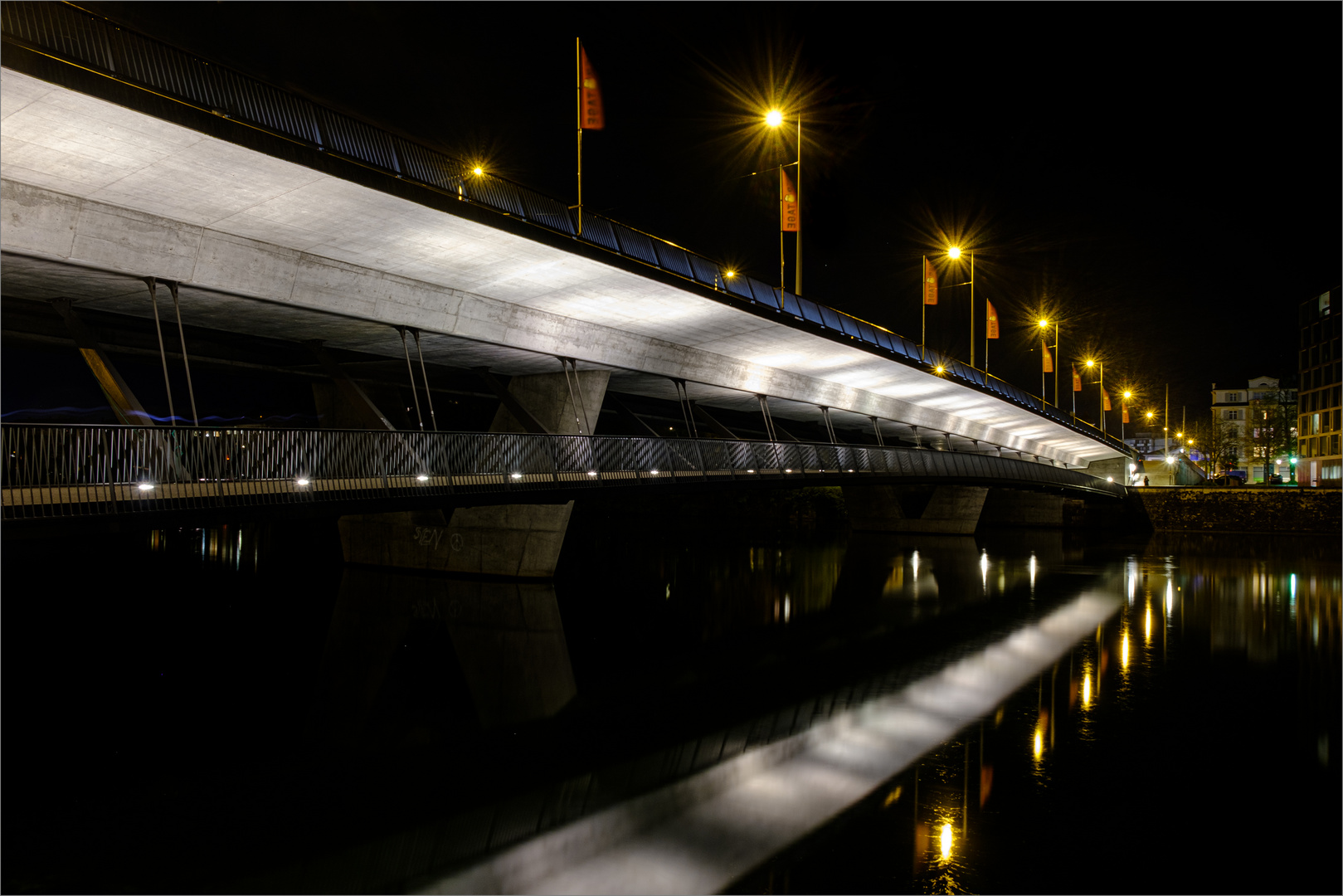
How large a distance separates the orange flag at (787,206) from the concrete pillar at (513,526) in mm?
8344

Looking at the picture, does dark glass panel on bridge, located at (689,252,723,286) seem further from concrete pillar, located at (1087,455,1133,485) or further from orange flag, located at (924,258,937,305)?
concrete pillar, located at (1087,455,1133,485)

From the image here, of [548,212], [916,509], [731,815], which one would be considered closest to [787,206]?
[548,212]

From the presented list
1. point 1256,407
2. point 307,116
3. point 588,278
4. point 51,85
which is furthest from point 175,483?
point 1256,407

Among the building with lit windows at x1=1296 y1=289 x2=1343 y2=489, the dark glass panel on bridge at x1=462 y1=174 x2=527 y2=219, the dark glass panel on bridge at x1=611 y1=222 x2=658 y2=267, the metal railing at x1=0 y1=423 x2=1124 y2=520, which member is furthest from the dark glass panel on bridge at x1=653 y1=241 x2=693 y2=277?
the building with lit windows at x1=1296 y1=289 x2=1343 y2=489

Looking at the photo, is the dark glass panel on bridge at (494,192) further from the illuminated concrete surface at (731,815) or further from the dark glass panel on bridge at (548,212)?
the illuminated concrete surface at (731,815)

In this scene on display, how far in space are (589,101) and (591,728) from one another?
14.1 meters

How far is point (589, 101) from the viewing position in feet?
63.0

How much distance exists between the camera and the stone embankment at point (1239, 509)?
154 ft

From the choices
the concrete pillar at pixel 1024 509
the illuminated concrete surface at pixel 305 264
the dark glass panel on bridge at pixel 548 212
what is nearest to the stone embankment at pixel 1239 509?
the concrete pillar at pixel 1024 509

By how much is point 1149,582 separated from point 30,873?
2655cm

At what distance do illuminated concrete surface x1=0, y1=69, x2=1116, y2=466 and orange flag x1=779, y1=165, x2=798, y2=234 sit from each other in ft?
13.1

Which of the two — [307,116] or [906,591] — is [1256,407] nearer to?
[906,591]

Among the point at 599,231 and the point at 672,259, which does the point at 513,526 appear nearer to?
the point at 672,259

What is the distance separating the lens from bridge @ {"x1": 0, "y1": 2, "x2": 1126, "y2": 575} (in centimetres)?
1079
